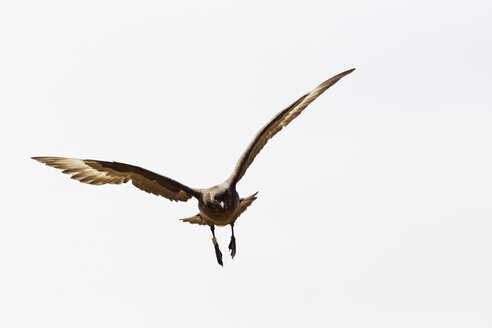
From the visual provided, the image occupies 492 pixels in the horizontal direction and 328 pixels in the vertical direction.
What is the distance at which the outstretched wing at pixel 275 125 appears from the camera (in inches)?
591

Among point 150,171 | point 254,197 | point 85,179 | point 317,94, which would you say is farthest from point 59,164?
point 317,94

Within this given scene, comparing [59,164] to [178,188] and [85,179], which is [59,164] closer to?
[85,179]

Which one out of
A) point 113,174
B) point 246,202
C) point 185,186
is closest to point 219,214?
point 185,186

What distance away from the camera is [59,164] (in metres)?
14.2

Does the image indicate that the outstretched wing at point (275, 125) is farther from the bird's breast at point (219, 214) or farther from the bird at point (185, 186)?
the bird's breast at point (219, 214)

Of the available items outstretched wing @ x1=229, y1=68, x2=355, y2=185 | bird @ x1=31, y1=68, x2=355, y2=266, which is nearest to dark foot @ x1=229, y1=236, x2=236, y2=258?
bird @ x1=31, y1=68, x2=355, y2=266

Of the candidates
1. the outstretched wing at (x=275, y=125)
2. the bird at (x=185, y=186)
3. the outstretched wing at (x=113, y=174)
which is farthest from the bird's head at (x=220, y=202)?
the outstretched wing at (x=275, y=125)

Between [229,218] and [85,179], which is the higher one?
[85,179]

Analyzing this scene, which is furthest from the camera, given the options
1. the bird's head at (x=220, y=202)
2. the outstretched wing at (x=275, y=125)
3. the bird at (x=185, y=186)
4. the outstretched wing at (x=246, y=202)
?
the outstretched wing at (x=246, y=202)

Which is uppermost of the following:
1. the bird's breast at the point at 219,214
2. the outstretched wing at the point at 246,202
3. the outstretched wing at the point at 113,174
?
the outstretched wing at the point at 113,174

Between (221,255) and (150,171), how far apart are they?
2.16 meters

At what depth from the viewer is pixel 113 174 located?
47.3 feet

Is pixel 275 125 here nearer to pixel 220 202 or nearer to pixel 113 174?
pixel 220 202

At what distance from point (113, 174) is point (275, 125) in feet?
10.8
